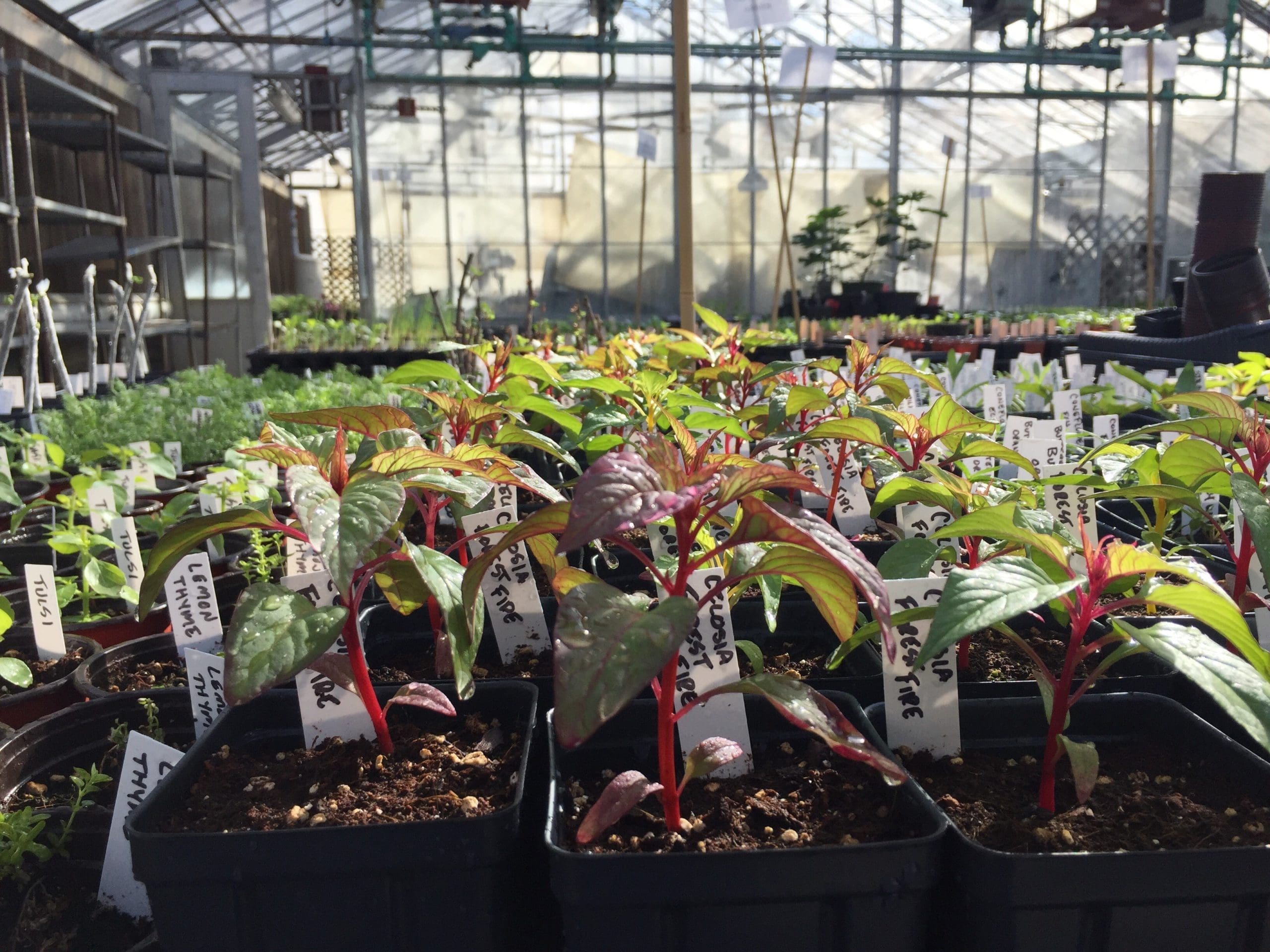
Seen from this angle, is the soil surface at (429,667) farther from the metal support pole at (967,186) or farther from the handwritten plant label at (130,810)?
the metal support pole at (967,186)

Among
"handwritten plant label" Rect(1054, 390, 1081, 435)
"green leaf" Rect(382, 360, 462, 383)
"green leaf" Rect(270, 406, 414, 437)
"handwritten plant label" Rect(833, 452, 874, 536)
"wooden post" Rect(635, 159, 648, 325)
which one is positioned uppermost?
"wooden post" Rect(635, 159, 648, 325)

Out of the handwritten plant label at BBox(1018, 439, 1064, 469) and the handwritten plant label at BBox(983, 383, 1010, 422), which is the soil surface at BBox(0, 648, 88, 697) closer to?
the handwritten plant label at BBox(1018, 439, 1064, 469)

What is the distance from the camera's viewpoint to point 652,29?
9.97 meters

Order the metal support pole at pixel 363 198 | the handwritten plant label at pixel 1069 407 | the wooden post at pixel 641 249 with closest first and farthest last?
the handwritten plant label at pixel 1069 407 → the wooden post at pixel 641 249 → the metal support pole at pixel 363 198

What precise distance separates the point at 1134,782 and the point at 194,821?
2.84 feet

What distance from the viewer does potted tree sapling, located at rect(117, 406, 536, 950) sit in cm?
73

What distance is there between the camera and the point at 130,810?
960mm

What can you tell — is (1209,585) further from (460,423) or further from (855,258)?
(855,258)

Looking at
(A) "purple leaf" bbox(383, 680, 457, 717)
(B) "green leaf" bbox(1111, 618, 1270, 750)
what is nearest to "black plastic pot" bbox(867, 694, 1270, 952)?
(B) "green leaf" bbox(1111, 618, 1270, 750)

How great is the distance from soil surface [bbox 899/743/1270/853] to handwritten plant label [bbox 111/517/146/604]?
1.27 m

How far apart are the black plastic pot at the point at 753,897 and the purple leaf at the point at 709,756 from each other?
10 centimetres

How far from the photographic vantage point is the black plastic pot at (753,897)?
0.69 m

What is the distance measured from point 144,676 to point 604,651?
1024 millimetres

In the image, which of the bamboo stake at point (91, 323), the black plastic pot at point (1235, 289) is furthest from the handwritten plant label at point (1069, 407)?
the bamboo stake at point (91, 323)
